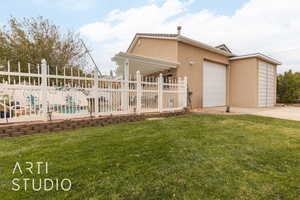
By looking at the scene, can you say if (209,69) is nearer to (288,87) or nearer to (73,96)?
(73,96)

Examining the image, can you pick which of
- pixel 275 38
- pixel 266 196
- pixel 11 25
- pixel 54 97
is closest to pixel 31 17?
pixel 11 25

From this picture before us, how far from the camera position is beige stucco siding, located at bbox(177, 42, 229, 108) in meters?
8.86

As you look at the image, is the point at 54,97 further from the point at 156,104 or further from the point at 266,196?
the point at 266,196

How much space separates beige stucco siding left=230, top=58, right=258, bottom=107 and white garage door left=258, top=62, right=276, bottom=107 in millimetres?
696

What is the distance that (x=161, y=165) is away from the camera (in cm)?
225

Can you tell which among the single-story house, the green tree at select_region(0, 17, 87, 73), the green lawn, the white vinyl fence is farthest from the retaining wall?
the green tree at select_region(0, 17, 87, 73)

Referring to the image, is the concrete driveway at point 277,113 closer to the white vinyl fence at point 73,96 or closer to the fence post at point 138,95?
the white vinyl fence at point 73,96

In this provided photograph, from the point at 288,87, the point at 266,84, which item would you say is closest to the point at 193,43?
the point at 266,84

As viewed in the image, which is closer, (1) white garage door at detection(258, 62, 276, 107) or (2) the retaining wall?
(2) the retaining wall

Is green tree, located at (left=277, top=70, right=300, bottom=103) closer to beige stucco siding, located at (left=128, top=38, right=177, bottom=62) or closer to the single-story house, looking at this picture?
the single-story house

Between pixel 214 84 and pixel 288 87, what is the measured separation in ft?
31.4

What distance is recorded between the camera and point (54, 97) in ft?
14.2

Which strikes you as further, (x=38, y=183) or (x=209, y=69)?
(x=209, y=69)

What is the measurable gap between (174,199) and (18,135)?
13.4 ft
